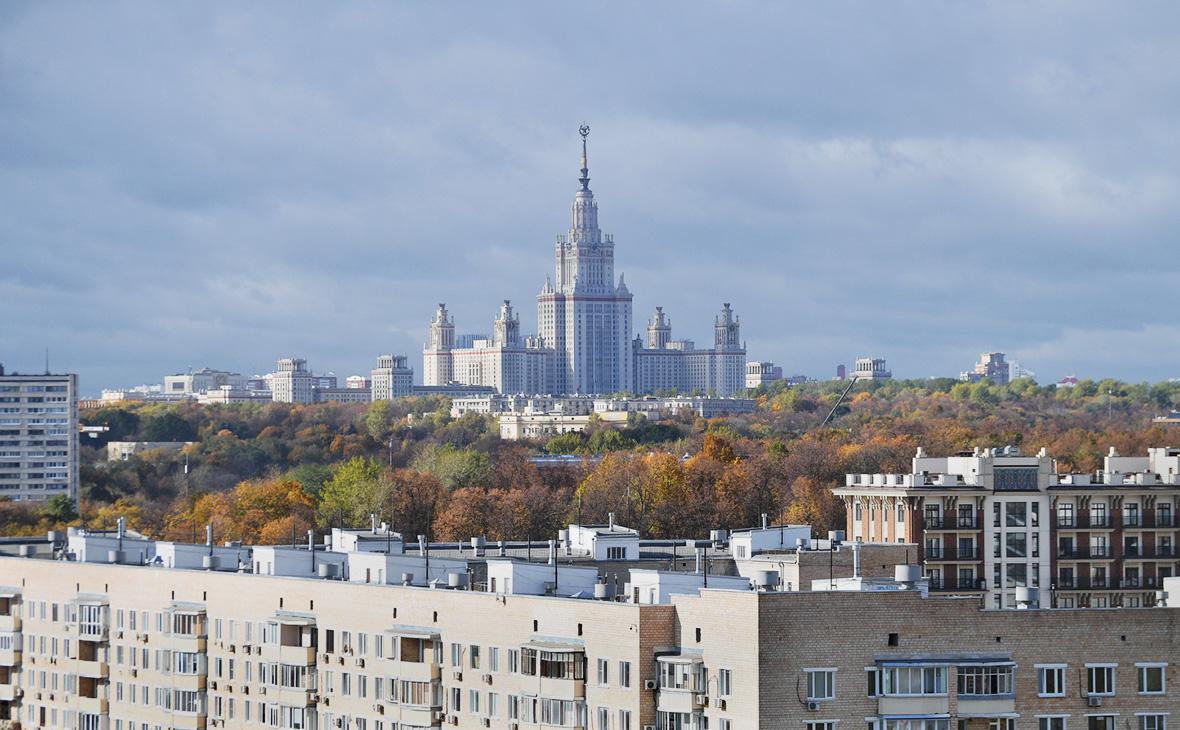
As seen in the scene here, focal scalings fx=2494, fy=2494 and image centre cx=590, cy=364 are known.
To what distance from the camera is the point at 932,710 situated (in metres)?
44.8

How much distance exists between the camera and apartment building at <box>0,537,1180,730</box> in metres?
44.5

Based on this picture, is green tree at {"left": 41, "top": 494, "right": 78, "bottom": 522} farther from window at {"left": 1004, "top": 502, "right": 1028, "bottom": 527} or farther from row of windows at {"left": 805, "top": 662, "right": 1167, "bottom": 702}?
row of windows at {"left": 805, "top": 662, "right": 1167, "bottom": 702}

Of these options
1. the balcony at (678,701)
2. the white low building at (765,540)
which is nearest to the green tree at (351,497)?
the white low building at (765,540)

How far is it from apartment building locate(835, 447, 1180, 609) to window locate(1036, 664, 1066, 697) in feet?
147

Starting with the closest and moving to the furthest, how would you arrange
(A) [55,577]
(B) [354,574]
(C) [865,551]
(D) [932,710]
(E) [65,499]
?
(D) [932,710]
(B) [354,574]
(A) [55,577]
(C) [865,551]
(E) [65,499]

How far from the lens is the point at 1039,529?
9225 cm

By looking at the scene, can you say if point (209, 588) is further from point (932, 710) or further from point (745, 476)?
point (745, 476)

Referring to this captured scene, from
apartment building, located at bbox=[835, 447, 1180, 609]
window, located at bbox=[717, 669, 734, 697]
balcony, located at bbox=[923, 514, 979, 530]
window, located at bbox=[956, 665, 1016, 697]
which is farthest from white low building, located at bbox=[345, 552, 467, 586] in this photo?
balcony, located at bbox=[923, 514, 979, 530]

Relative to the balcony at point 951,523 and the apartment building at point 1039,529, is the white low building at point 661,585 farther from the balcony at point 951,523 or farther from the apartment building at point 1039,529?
the balcony at point 951,523

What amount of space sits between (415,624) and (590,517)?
8251 centimetres

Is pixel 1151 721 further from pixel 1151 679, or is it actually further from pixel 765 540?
pixel 765 540

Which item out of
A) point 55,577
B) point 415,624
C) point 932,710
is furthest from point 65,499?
point 932,710

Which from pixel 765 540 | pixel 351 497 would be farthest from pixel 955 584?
pixel 351 497

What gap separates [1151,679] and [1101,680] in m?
0.94
